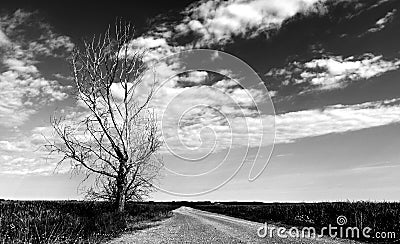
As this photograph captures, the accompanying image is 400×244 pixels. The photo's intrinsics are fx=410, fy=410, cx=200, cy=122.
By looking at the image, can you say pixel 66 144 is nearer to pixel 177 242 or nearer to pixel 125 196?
pixel 125 196

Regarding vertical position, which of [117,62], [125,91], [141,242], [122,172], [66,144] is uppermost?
[117,62]

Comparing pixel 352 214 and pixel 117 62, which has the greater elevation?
pixel 117 62

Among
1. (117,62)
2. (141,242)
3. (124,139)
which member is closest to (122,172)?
(124,139)

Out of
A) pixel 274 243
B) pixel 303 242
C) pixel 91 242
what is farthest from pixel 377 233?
pixel 91 242

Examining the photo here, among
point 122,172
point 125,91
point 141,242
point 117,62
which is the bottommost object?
point 141,242

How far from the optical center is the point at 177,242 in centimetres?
1669

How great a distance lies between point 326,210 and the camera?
3666cm

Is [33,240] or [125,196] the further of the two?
[125,196]

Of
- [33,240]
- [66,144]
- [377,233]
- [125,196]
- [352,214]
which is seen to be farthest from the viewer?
[125,196]

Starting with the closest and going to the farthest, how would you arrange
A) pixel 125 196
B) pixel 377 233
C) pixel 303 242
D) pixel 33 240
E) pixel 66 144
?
pixel 33 240 < pixel 303 242 < pixel 377 233 < pixel 66 144 < pixel 125 196

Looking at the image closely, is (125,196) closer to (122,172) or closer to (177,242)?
(122,172)

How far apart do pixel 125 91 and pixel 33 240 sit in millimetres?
20135

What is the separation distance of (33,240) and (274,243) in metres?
9.15

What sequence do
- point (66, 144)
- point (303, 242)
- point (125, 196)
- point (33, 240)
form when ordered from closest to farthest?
point (33, 240), point (303, 242), point (66, 144), point (125, 196)
